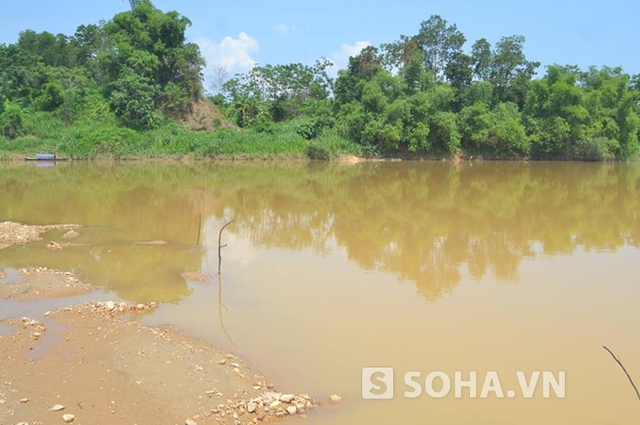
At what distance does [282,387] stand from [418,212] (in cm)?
1064

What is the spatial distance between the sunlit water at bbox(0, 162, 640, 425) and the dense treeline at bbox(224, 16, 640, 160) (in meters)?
16.7

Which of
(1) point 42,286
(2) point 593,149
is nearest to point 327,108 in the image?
(2) point 593,149

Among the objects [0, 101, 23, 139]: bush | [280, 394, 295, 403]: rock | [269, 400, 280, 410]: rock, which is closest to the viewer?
[269, 400, 280, 410]: rock

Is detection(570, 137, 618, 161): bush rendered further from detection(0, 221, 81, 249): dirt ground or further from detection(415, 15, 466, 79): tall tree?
detection(0, 221, 81, 249): dirt ground

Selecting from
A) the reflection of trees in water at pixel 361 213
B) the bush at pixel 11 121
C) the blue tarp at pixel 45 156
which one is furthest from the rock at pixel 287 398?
the bush at pixel 11 121

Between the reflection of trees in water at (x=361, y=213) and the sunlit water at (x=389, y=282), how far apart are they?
0.07m

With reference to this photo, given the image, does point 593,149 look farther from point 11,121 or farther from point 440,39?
point 11,121

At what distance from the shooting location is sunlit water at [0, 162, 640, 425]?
521 cm

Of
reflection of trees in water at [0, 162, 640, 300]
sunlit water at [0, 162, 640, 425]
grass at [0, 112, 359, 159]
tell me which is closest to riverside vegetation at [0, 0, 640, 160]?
grass at [0, 112, 359, 159]

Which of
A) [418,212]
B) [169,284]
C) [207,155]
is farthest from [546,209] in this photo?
[207,155]

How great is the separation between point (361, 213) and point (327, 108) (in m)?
25.7

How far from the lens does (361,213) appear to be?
15.0m

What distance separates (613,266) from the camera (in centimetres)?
945

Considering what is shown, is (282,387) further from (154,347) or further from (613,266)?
(613,266)
